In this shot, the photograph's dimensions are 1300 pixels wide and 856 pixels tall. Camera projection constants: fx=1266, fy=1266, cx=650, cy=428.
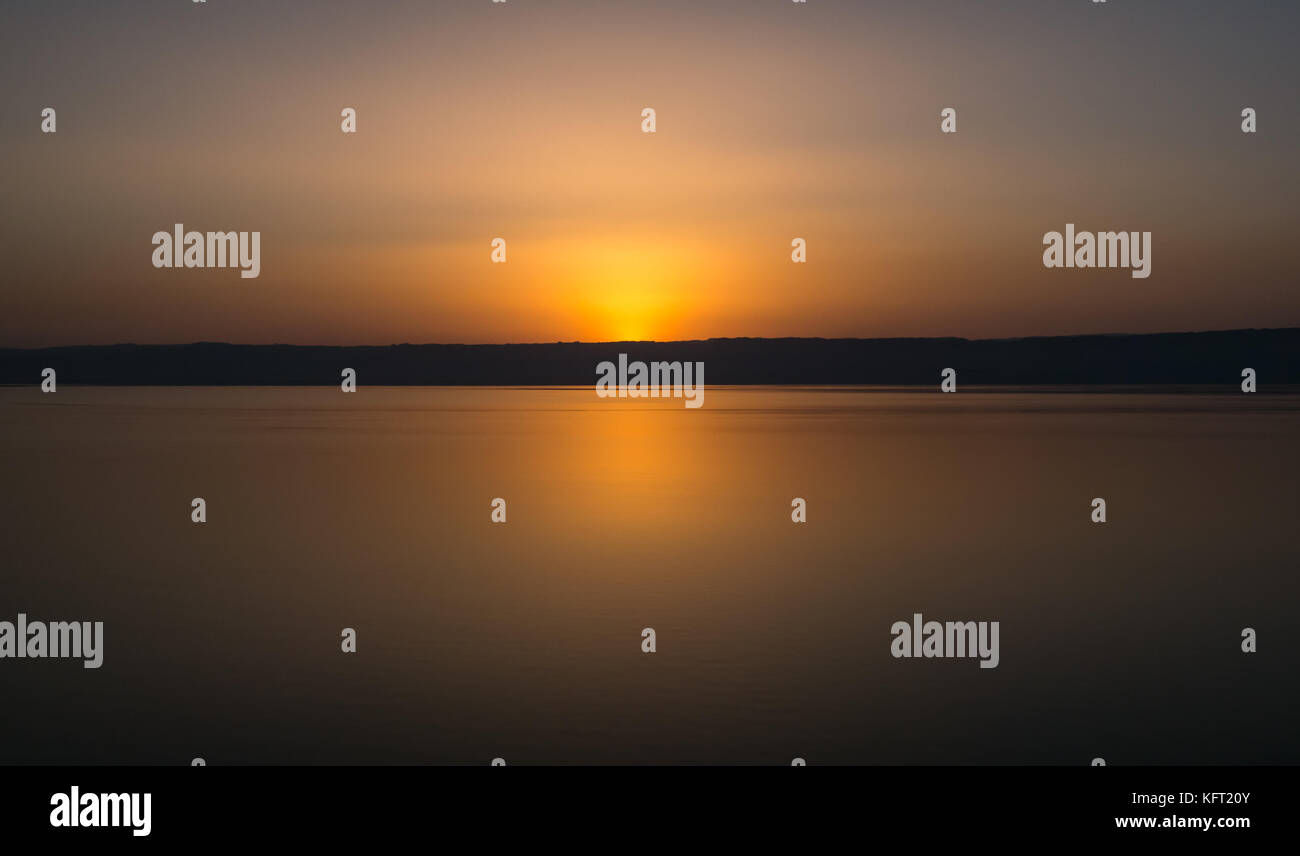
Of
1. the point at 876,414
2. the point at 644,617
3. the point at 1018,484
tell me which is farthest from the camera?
the point at 876,414

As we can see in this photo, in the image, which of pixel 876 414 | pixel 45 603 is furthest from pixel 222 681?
pixel 876 414

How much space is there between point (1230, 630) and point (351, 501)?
53.5 ft

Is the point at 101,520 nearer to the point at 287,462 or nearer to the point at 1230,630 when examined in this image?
the point at 287,462

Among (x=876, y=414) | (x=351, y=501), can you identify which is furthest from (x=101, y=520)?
(x=876, y=414)

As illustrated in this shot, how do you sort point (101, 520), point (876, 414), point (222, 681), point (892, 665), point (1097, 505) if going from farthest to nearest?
point (876, 414) → point (1097, 505) → point (101, 520) → point (892, 665) → point (222, 681)

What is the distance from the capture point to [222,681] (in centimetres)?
1123

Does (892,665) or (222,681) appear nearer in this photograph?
(222,681)

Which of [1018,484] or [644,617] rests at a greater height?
[1018,484]

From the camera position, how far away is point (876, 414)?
67.1m
